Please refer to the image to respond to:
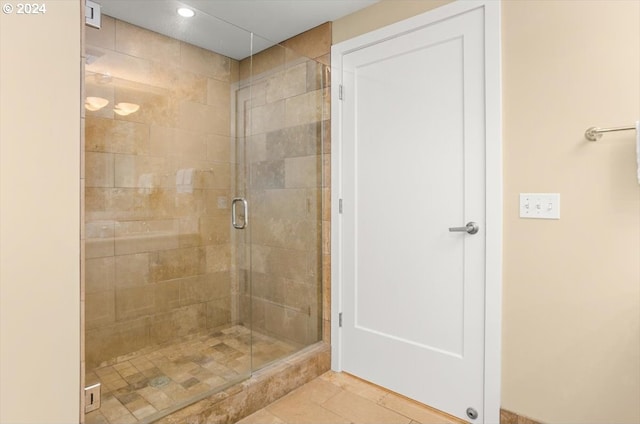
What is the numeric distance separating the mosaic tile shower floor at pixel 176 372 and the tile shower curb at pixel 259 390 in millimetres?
92

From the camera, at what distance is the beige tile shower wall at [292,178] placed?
2.51 m

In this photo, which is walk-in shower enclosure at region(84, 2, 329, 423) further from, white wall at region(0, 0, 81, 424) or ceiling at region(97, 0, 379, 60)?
white wall at region(0, 0, 81, 424)

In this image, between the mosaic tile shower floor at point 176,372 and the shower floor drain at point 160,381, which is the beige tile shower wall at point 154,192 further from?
the shower floor drain at point 160,381

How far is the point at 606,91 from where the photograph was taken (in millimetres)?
1459

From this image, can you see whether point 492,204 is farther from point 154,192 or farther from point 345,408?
point 154,192

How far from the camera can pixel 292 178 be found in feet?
8.38

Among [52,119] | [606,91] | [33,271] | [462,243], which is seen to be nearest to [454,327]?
[462,243]

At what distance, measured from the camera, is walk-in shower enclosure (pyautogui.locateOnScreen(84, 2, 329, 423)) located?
7.15 ft

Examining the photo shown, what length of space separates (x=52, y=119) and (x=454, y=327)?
2.05 m

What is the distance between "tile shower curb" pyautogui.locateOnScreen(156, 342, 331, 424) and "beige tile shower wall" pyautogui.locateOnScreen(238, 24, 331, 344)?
0.65ft

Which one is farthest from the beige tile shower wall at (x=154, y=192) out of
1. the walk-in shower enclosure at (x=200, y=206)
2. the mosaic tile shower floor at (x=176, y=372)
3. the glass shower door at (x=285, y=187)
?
the glass shower door at (x=285, y=187)

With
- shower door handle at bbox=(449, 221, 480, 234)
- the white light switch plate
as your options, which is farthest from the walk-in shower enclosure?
the white light switch plate

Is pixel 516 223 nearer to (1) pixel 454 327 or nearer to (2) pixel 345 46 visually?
(1) pixel 454 327

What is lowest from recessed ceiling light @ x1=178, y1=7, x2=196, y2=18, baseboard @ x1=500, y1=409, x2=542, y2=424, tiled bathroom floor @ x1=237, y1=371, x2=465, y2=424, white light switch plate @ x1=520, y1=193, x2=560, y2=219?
tiled bathroom floor @ x1=237, y1=371, x2=465, y2=424
